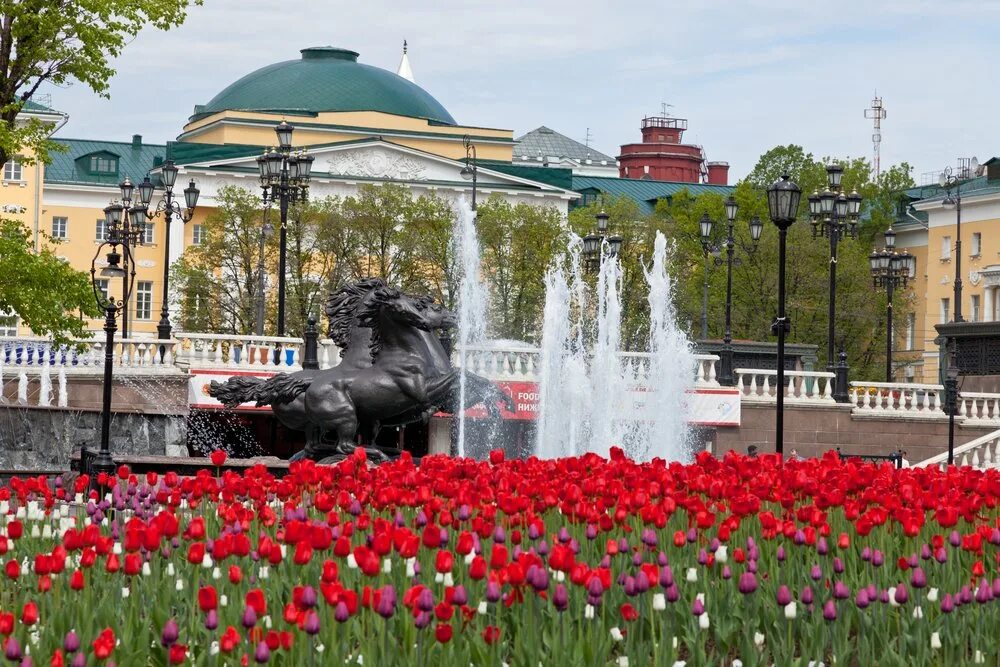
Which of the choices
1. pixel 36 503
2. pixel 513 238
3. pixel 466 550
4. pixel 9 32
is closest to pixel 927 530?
pixel 466 550

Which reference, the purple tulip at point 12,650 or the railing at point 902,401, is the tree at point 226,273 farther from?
the purple tulip at point 12,650

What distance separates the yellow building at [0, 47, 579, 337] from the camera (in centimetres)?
7919

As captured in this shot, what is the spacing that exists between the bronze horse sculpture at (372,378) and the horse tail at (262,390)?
0.01 m

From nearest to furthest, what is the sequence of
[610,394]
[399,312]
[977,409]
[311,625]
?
[311,625] → [399,312] → [610,394] → [977,409]

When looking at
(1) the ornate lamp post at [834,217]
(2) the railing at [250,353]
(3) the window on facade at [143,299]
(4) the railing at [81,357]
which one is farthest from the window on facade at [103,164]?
(1) the ornate lamp post at [834,217]

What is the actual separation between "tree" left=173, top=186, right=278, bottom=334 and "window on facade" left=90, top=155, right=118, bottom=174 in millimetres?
21990

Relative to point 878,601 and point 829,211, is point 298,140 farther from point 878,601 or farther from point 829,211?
point 878,601

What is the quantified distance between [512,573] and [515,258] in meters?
53.0

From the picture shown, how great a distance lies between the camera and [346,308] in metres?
19.4

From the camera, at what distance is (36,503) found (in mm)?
11430

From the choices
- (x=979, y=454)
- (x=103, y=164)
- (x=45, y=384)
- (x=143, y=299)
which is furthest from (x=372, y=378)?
(x=103, y=164)

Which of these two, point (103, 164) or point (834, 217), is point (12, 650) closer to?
point (834, 217)

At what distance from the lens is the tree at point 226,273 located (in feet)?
199

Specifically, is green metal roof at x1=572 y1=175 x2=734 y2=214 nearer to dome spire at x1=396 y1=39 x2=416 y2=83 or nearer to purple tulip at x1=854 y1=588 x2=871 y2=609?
dome spire at x1=396 y1=39 x2=416 y2=83
